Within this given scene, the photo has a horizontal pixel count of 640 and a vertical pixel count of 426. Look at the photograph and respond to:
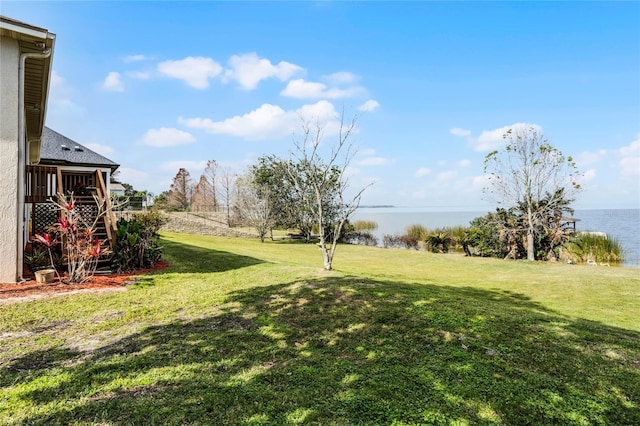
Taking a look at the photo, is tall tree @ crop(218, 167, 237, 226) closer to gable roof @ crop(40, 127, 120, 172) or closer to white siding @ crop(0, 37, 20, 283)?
gable roof @ crop(40, 127, 120, 172)

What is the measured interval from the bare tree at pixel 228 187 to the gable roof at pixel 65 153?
1373cm

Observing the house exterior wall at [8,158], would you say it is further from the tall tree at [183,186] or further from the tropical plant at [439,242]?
the tall tree at [183,186]

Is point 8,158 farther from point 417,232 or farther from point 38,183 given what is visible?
point 417,232

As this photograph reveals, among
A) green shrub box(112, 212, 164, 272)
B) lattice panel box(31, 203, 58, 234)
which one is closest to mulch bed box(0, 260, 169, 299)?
green shrub box(112, 212, 164, 272)

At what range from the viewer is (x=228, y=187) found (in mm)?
33469

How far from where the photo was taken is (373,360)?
3.56m

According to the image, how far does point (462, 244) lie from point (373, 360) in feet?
61.8

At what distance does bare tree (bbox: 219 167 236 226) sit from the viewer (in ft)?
105

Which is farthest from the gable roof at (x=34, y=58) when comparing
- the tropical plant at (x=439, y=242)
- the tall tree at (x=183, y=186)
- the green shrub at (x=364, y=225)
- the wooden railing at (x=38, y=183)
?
the tall tree at (x=183, y=186)

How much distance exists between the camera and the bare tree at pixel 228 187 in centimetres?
3191

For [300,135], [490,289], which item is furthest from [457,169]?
[300,135]

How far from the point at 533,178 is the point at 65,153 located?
2487 centimetres

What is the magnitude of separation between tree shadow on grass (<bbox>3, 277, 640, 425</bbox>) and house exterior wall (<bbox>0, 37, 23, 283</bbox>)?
14.8 ft

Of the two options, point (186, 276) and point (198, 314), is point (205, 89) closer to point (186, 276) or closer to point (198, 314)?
point (186, 276)
